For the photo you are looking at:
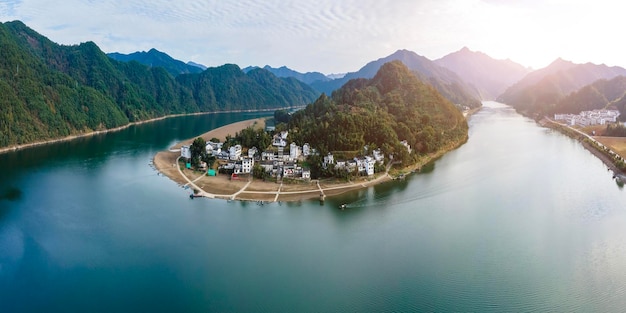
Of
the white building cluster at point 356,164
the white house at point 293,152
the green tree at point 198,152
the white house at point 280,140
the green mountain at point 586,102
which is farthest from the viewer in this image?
the green mountain at point 586,102

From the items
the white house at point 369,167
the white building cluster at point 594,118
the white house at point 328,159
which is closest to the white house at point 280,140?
the white house at point 328,159

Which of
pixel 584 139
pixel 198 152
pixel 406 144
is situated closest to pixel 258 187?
pixel 198 152

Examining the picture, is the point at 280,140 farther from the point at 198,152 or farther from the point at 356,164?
the point at 356,164

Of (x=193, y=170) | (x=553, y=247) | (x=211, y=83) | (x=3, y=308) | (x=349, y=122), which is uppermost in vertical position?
(x=211, y=83)

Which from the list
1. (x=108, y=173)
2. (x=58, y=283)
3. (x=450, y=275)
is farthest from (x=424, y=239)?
(x=108, y=173)

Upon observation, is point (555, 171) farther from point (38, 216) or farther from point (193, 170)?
point (38, 216)

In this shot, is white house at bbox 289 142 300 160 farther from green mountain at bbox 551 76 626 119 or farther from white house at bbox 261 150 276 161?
green mountain at bbox 551 76 626 119

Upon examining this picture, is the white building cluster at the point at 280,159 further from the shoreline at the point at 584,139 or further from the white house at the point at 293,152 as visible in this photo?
the shoreline at the point at 584,139
